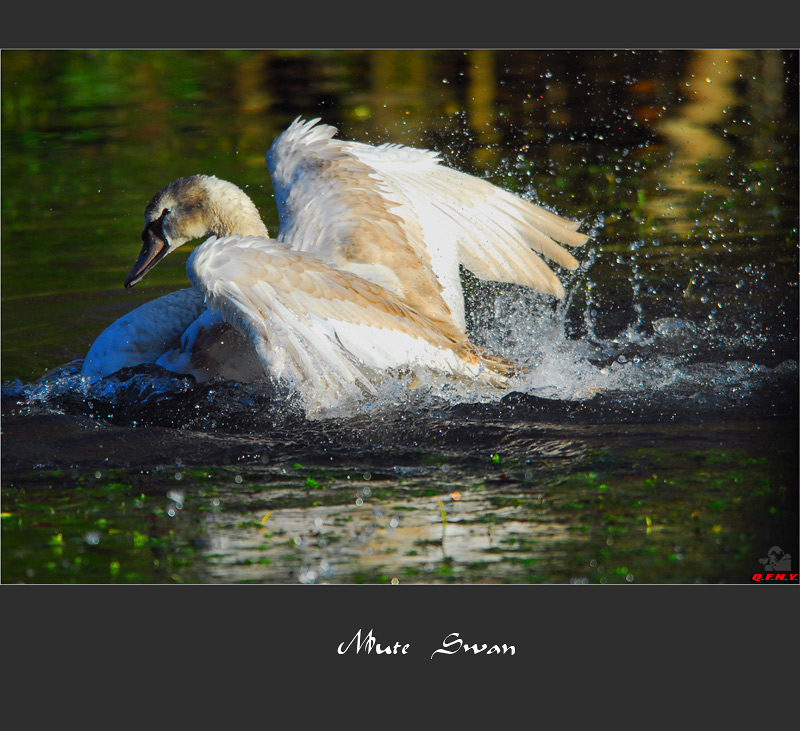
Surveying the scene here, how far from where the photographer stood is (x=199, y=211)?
571 centimetres

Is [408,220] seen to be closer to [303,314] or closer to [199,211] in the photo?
[199,211]

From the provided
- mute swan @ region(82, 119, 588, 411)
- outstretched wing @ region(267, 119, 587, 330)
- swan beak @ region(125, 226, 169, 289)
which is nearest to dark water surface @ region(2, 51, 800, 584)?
mute swan @ region(82, 119, 588, 411)

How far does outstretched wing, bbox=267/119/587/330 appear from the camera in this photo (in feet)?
17.3

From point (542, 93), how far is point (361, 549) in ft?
17.9

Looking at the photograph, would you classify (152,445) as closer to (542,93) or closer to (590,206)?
(590,206)

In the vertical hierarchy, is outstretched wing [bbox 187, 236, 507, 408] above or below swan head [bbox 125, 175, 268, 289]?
below

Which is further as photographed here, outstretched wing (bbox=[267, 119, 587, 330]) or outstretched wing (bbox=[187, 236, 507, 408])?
outstretched wing (bbox=[267, 119, 587, 330])

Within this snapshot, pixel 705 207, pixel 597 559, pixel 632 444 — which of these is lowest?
pixel 597 559

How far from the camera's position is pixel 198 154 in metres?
8.41

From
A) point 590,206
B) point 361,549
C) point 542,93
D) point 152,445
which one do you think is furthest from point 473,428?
point 542,93

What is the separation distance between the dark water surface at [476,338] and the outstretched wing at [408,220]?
47cm

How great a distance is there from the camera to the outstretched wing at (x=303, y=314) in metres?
4.14

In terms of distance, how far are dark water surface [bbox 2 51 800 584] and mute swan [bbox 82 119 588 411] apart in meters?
0.22

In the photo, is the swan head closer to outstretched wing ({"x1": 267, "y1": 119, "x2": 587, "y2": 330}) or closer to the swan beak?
the swan beak
